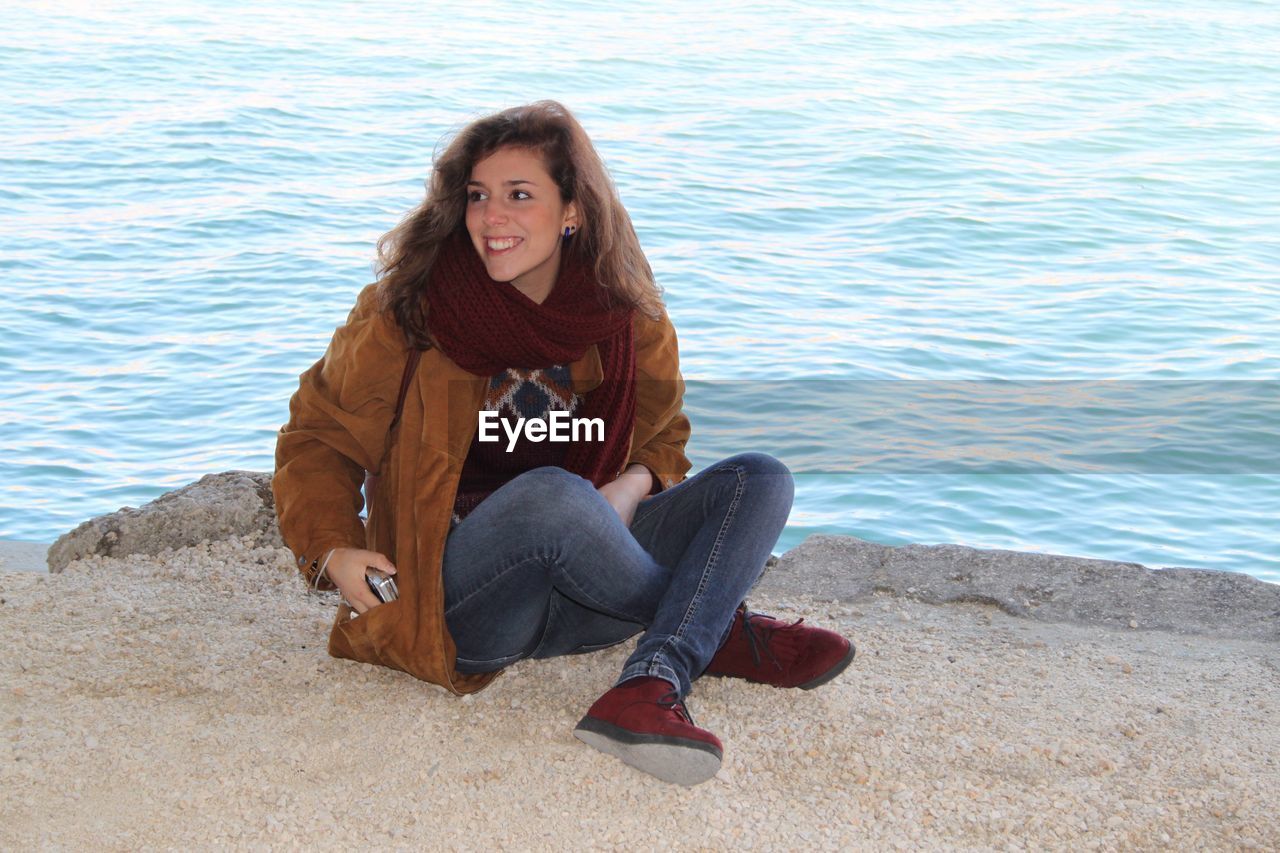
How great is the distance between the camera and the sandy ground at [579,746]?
2.24 meters

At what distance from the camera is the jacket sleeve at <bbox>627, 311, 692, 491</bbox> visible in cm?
279

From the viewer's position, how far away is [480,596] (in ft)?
8.05

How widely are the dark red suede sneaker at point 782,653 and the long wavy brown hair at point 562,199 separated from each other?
0.68m

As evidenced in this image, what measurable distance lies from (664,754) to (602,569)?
0.36 metres

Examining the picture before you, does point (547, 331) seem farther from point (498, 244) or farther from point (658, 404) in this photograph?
point (658, 404)

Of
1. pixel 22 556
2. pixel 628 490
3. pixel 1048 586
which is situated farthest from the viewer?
pixel 22 556

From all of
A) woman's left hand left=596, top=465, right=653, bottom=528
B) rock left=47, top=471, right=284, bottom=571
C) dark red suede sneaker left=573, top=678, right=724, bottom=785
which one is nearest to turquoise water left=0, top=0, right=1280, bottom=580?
rock left=47, top=471, right=284, bottom=571

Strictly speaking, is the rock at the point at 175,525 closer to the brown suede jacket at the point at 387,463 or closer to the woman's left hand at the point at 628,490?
the brown suede jacket at the point at 387,463

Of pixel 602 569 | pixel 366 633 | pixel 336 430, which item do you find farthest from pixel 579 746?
pixel 336 430

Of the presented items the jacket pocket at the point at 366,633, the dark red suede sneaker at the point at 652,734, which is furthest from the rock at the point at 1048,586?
the jacket pocket at the point at 366,633

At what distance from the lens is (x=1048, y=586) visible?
11.1 feet

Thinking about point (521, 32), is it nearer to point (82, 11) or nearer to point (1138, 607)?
point (82, 11)

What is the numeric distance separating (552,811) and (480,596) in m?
0.41

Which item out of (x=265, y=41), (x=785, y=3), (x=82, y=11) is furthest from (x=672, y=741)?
(x=785, y=3)
